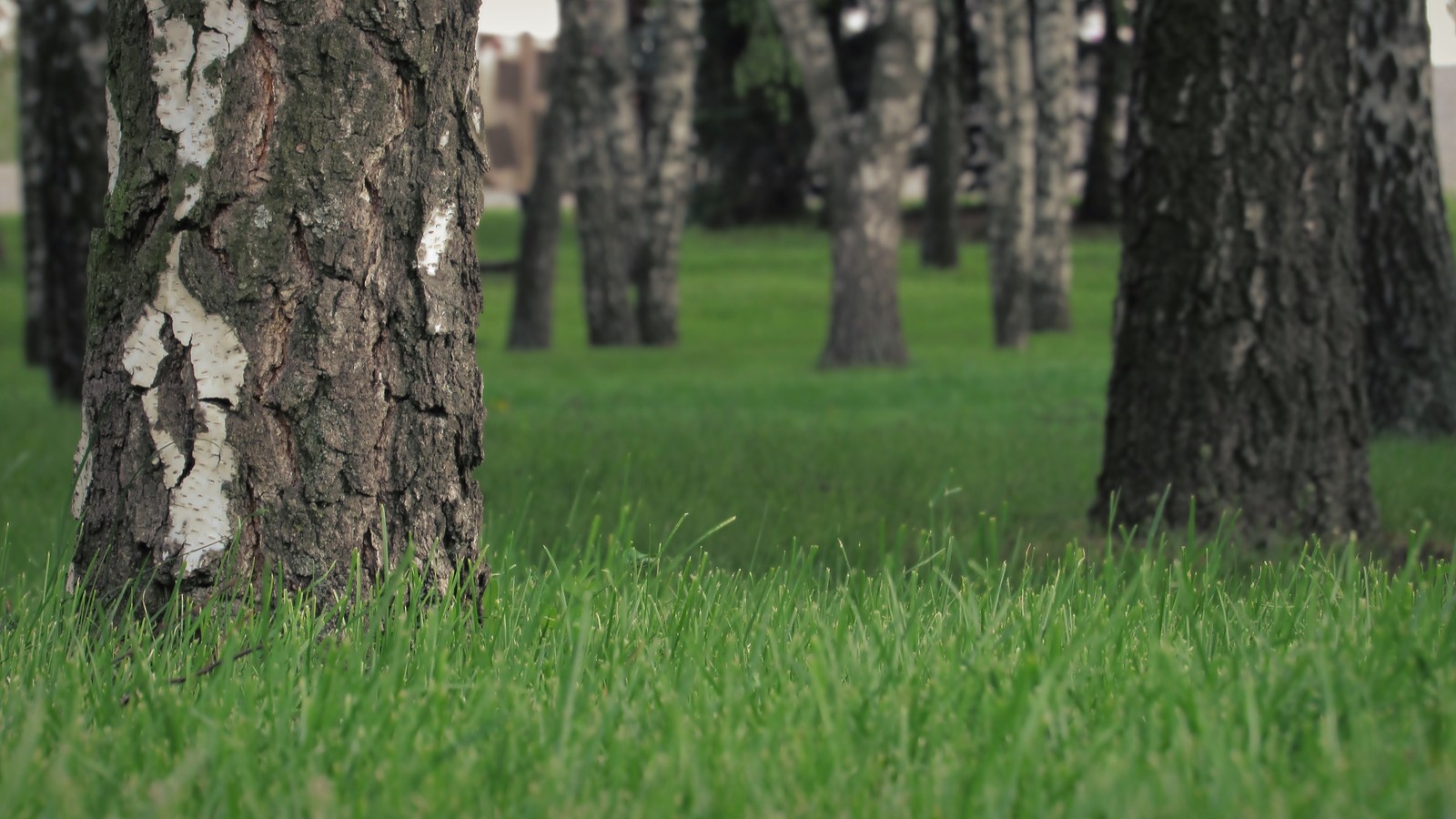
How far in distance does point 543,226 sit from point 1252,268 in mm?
13470

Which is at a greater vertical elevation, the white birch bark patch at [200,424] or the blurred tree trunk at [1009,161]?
the blurred tree trunk at [1009,161]

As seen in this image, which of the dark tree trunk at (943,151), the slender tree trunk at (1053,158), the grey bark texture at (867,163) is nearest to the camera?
the grey bark texture at (867,163)

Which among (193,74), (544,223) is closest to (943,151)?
(544,223)

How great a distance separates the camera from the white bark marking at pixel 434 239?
274 cm

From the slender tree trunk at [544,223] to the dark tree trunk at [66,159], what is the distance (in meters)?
7.00

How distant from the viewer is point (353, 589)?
8.88ft

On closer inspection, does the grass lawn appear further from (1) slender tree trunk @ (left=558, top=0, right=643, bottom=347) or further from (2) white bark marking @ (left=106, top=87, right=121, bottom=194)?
(1) slender tree trunk @ (left=558, top=0, right=643, bottom=347)

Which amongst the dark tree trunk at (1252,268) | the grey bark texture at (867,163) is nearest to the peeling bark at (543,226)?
the grey bark texture at (867,163)

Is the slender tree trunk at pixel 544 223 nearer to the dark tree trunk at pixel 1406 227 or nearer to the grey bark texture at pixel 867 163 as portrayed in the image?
the grey bark texture at pixel 867 163

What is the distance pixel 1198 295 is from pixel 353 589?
3.25 meters

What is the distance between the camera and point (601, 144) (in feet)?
59.3

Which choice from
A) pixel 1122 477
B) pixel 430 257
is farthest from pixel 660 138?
pixel 430 257

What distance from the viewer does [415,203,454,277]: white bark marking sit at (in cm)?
274

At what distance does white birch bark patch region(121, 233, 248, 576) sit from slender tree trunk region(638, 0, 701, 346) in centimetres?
1580
